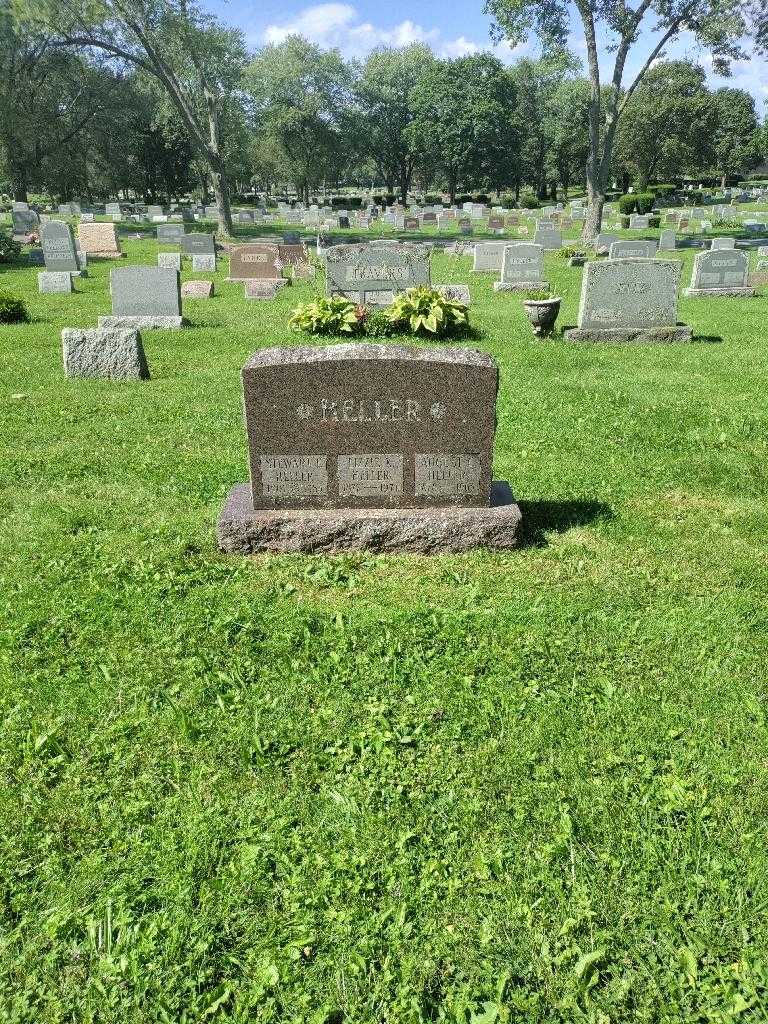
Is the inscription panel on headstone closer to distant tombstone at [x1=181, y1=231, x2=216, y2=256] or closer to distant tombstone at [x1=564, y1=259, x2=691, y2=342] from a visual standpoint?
distant tombstone at [x1=564, y1=259, x2=691, y2=342]

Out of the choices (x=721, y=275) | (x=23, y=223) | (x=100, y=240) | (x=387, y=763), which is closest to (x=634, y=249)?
(x=721, y=275)

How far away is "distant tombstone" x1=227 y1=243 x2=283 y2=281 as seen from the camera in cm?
1948

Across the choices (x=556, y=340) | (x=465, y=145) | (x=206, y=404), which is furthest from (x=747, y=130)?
(x=206, y=404)

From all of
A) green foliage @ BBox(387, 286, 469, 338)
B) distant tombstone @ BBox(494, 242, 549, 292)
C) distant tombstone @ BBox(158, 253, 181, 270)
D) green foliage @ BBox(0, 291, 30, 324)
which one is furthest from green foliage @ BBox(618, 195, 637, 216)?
green foliage @ BBox(0, 291, 30, 324)

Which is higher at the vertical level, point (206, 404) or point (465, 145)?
point (465, 145)

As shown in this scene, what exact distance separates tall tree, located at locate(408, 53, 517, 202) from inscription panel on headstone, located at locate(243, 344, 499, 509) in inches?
2539

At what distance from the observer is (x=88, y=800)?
10.4 ft

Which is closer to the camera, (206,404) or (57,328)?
(206,404)

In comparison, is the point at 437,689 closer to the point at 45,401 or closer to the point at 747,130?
the point at 45,401

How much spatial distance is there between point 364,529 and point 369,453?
0.54m

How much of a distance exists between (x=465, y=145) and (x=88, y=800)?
6749cm

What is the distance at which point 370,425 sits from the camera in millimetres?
4898

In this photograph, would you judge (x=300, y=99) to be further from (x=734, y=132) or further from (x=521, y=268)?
(x=521, y=268)

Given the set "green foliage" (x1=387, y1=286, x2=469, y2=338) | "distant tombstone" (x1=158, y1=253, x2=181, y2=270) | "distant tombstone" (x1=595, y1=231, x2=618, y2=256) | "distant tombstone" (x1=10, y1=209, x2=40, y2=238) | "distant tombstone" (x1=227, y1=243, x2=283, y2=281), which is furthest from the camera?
"distant tombstone" (x1=10, y1=209, x2=40, y2=238)
